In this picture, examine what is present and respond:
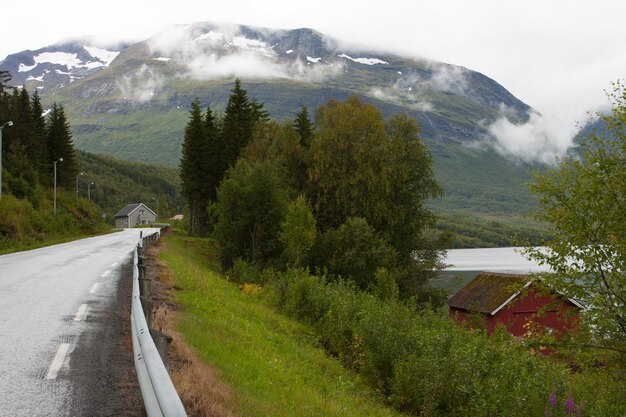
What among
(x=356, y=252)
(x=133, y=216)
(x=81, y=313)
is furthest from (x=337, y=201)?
(x=133, y=216)

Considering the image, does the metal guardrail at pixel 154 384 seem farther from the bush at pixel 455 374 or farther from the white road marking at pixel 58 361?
the bush at pixel 455 374

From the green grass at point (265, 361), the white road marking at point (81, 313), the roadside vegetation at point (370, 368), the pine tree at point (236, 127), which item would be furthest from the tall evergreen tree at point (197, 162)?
the white road marking at point (81, 313)

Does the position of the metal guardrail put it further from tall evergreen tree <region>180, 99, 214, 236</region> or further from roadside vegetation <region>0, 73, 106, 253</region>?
tall evergreen tree <region>180, 99, 214, 236</region>

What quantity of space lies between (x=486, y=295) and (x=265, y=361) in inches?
1378

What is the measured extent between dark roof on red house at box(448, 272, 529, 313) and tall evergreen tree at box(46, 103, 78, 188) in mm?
52732

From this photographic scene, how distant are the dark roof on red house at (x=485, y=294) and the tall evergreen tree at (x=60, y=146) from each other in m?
52.7

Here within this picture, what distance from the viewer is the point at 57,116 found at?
77062mm

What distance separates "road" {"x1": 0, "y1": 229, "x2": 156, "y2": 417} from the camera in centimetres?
659

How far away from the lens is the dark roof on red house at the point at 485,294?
139 ft

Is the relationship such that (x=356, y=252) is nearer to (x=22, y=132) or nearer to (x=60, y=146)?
(x=22, y=132)

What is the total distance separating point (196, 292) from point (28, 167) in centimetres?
4502

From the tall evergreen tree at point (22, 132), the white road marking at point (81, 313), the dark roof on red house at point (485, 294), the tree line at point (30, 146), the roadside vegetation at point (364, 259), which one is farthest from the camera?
the tall evergreen tree at point (22, 132)

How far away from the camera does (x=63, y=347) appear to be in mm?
9188

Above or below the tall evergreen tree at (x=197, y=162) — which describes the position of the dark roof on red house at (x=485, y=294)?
below
